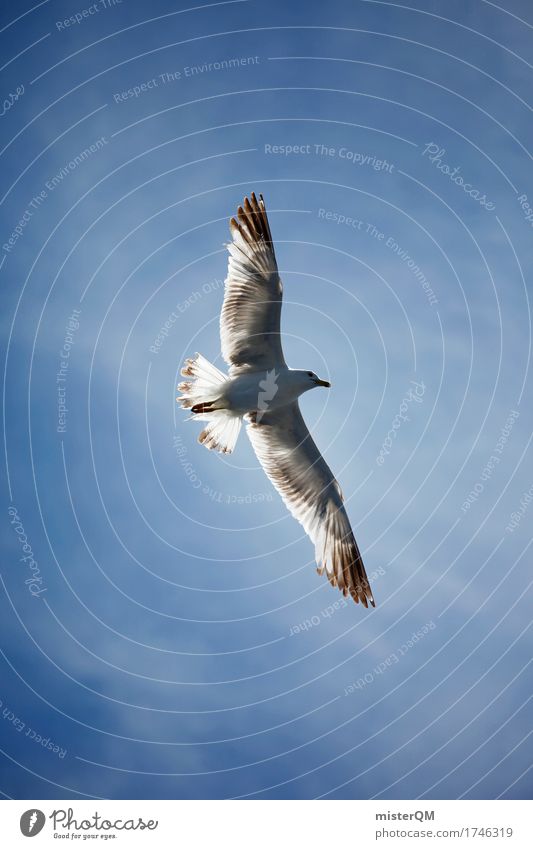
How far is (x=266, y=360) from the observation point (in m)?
11.0

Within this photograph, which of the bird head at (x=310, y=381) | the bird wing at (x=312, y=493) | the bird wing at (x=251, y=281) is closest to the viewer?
the bird wing at (x=251, y=281)

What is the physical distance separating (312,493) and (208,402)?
9.05 feet

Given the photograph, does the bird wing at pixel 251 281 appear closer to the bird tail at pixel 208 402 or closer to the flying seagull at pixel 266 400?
the flying seagull at pixel 266 400

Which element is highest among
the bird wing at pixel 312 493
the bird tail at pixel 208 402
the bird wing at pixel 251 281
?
the bird wing at pixel 251 281

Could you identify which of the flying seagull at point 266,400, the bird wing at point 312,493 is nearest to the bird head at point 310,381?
the flying seagull at point 266,400

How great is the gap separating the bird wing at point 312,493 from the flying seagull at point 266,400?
0.02m

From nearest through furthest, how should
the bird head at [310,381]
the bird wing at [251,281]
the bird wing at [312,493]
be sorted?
the bird wing at [251,281] → the bird head at [310,381] → the bird wing at [312,493]

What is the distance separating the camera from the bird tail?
431 inches

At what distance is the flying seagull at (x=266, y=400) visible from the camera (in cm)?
1027

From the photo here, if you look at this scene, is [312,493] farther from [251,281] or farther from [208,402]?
[251,281]

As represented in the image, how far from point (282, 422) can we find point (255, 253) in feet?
10.7
